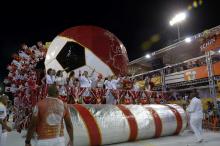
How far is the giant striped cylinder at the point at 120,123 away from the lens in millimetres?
6895

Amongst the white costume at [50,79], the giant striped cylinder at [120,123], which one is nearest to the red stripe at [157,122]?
the giant striped cylinder at [120,123]

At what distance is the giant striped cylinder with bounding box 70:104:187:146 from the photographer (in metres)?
6.89

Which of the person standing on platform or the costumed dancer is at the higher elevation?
the costumed dancer

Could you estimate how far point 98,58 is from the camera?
9.15m

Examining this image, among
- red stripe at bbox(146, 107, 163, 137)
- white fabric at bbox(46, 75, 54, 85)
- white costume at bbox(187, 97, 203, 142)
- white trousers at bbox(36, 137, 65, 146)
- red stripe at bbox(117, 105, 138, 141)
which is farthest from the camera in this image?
white fabric at bbox(46, 75, 54, 85)

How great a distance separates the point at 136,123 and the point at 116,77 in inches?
101

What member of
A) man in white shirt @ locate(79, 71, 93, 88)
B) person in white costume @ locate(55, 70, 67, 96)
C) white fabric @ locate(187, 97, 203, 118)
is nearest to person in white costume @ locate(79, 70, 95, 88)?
man in white shirt @ locate(79, 71, 93, 88)

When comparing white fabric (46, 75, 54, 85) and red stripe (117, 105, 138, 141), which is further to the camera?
white fabric (46, 75, 54, 85)

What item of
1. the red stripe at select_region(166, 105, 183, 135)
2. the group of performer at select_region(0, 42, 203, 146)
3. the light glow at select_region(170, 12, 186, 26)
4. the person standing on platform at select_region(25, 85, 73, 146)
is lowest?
the red stripe at select_region(166, 105, 183, 135)

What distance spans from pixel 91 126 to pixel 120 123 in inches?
39.2

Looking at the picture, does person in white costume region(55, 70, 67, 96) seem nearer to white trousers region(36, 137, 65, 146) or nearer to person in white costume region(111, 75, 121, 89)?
person in white costume region(111, 75, 121, 89)

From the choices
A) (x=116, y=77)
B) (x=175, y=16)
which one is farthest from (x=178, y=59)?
(x=116, y=77)

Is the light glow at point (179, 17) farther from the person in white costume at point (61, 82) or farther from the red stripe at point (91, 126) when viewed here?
the red stripe at point (91, 126)

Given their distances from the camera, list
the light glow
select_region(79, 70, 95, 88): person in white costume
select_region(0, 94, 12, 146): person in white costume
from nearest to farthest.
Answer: select_region(0, 94, 12, 146): person in white costume < select_region(79, 70, 95, 88): person in white costume < the light glow
